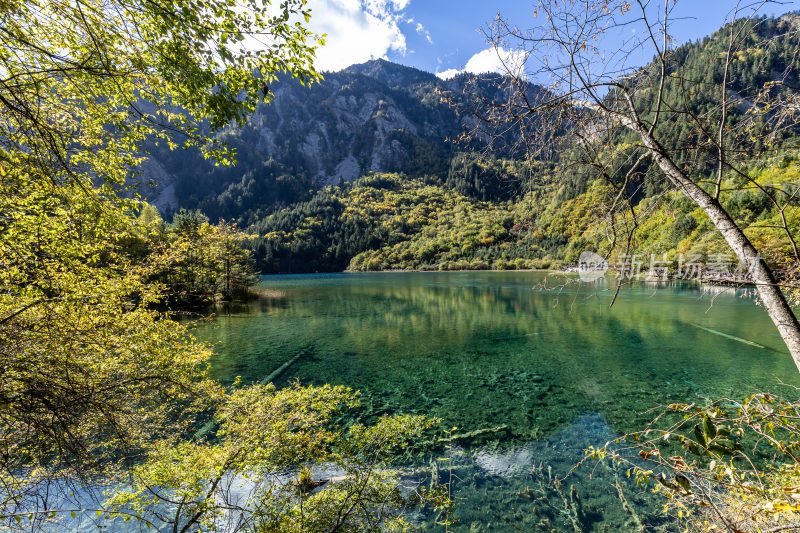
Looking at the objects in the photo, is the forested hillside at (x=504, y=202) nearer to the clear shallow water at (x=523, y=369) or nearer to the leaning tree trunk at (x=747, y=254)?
the leaning tree trunk at (x=747, y=254)

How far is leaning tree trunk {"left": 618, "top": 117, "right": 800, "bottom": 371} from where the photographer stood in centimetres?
265

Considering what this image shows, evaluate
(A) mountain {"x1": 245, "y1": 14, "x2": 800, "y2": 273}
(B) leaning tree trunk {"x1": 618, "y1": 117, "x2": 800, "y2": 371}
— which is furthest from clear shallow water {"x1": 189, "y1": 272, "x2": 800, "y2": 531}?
(A) mountain {"x1": 245, "y1": 14, "x2": 800, "y2": 273}

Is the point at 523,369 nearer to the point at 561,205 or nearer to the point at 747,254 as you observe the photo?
the point at 561,205

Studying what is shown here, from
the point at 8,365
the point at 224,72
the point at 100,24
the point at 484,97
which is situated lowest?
the point at 8,365

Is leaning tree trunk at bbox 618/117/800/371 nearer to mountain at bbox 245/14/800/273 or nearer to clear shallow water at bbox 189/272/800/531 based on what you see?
mountain at bbox 245/14/800/273

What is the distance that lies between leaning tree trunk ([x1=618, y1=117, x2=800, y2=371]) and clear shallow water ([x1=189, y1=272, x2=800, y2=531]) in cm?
37

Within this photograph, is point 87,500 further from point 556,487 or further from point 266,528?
point 556,487

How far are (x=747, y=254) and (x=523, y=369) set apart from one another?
1210cm

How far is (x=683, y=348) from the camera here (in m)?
16.1

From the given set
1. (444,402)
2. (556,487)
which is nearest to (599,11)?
(556,487)

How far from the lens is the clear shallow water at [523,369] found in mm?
6820

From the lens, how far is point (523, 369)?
1371 centimetres

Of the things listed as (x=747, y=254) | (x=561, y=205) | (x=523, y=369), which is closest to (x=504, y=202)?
(x=561, y=205)

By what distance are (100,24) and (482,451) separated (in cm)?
967
